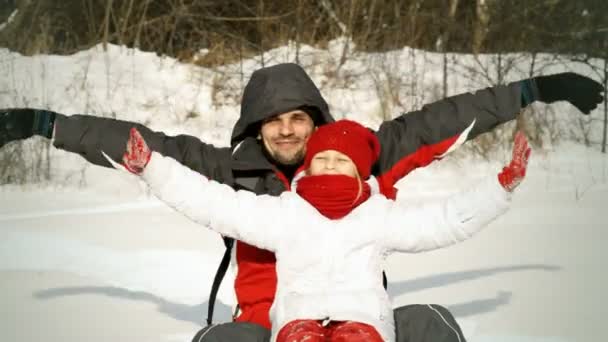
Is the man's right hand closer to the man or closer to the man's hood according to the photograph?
the man

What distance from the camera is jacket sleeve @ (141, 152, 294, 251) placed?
1.90 m

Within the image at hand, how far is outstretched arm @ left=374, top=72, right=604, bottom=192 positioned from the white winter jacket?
0.40m

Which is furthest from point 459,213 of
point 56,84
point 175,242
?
point 56,84

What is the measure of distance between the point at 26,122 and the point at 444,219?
1.33m

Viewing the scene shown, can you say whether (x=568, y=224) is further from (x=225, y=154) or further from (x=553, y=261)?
(x=225, y=154)

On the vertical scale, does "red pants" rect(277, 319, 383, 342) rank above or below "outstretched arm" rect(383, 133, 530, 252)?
below

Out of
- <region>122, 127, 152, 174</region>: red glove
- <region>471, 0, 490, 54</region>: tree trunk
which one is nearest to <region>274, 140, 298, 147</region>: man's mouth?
<region>122, 127, 152, 174</region>: red glove

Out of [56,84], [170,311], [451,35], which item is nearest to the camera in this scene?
[170,311]

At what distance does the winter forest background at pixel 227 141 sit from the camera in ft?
9.59

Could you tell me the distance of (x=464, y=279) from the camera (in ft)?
10.7

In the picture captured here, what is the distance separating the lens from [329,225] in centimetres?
187

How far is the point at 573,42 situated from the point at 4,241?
21.4 ft

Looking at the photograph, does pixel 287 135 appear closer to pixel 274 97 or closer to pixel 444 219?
pixel 274 97

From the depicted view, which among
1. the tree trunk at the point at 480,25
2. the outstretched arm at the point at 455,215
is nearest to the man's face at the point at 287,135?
the outstretched arm at the point at 455,215
